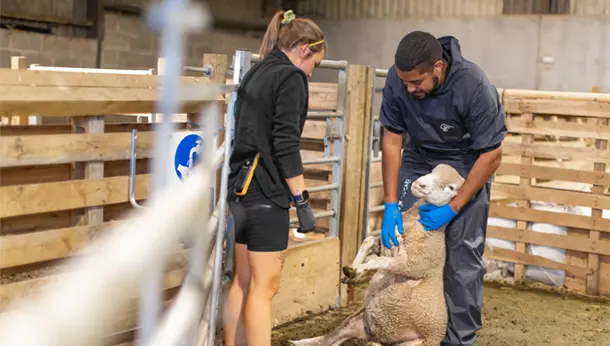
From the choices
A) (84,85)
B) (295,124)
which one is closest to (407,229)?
(295,124)

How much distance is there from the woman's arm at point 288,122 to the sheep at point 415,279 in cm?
77

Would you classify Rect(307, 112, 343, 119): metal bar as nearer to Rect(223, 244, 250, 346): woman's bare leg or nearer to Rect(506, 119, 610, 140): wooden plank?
Rect(506, 119, 610, 140): wooden plank

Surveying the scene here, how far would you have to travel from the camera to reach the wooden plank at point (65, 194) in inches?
108

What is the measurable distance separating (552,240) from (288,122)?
145 inches

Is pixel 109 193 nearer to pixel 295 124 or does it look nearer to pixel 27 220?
pixel 27 220

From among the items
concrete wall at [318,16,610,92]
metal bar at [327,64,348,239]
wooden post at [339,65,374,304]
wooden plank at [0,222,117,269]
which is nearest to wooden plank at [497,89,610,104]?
wooden post at [339,65,374,304]

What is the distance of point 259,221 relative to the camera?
3213 millimetres

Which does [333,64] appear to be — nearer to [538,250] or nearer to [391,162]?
[391,162]

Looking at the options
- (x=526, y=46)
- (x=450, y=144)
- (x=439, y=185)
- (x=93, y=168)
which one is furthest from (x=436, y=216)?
(x=526, y=46)

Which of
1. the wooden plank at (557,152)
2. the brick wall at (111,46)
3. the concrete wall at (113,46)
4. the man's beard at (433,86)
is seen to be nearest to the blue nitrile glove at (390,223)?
the man's beard at (433,86)

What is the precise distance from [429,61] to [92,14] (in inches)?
381

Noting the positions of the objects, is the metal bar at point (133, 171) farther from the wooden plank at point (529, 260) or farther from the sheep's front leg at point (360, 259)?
the wooden plank at point (529, 260)

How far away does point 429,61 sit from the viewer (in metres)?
3.37

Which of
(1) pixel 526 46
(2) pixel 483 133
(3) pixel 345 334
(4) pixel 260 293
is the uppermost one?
(1) pixel 526 46
